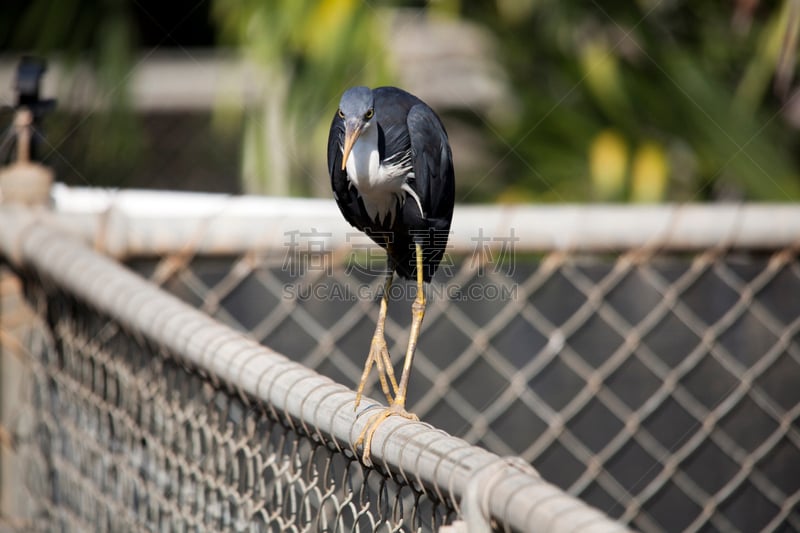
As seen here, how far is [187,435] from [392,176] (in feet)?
1.23

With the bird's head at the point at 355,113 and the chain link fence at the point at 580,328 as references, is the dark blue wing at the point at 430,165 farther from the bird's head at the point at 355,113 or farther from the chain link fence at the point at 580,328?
the chain link fence at the point at 580,328

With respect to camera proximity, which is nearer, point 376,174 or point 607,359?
point 376,174

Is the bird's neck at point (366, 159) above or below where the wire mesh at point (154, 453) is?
above

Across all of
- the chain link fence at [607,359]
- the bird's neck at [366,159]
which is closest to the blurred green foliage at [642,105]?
the chain link fence at [607,359]

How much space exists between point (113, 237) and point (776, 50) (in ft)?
6.07

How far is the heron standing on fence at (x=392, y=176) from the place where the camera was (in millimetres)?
1061

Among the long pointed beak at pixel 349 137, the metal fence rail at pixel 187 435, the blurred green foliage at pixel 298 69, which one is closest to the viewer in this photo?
the metal fence rail at pixel 187 435

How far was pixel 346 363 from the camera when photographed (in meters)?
1.61

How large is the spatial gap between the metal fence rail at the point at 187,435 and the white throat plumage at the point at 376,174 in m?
0.24

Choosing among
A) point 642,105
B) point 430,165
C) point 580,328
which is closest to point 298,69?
point 642,105

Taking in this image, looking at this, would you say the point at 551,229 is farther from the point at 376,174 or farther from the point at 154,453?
the point at 154,453

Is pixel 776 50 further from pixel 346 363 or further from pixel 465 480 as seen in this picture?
pixel 465 480

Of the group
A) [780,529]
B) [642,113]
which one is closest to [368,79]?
[642,113]

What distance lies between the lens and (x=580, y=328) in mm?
1636
